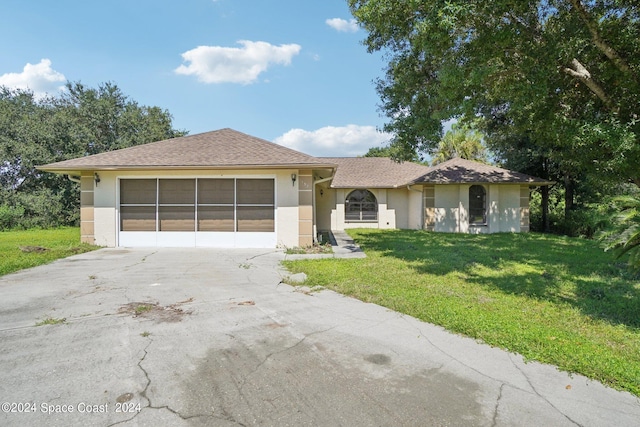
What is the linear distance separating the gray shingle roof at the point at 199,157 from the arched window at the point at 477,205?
9.80 metres

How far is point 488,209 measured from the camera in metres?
16.4

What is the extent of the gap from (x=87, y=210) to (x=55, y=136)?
1540 centimetres

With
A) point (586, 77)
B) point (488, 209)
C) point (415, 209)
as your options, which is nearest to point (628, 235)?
point (586, 77)

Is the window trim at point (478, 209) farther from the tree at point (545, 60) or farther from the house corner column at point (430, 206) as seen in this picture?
the tree at point (545, 60)

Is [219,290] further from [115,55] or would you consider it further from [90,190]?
[115,55]

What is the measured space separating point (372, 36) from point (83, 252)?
10.7 metres

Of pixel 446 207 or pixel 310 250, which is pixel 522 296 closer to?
pixel 310 250

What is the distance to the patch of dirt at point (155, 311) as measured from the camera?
4278 mm

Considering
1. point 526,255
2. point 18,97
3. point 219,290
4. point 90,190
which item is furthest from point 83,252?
point 18,97

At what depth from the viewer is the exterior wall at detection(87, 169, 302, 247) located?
10453 mm

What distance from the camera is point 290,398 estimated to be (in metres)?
2.53

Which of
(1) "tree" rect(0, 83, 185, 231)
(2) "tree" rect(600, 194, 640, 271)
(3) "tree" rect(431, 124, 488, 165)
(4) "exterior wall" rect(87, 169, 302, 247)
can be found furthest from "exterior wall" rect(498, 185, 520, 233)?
(1) "tree" rect(0, 83, 185, 231)

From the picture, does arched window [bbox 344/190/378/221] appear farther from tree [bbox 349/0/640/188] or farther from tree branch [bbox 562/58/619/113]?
tree branch [bbox 562/58/619/113]

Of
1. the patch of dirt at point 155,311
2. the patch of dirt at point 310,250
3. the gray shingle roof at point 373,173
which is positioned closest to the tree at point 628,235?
the patch of dirt at point 155,311
